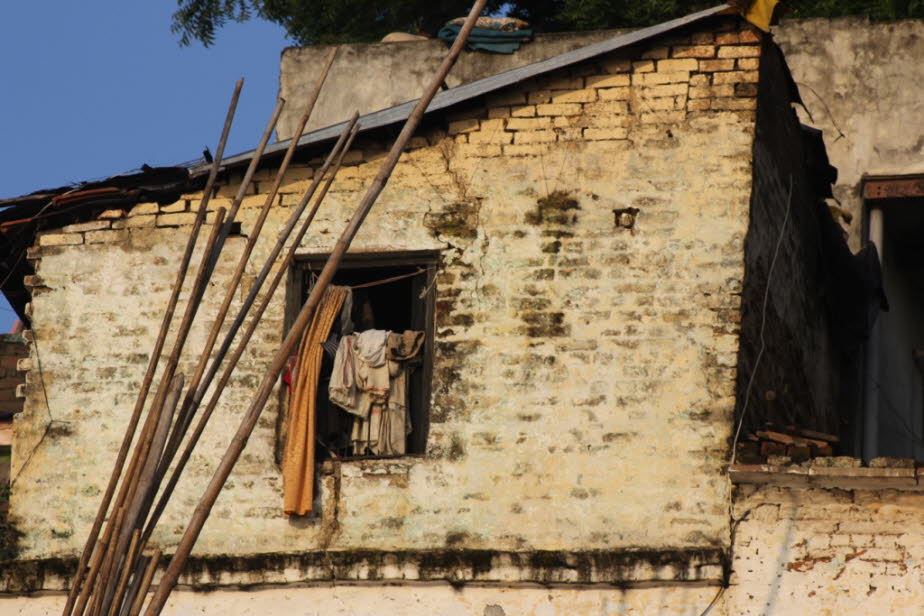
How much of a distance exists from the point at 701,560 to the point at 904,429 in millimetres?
7506

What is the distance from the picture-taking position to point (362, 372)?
41.8 ft

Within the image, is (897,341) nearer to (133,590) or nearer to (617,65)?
(617,65)

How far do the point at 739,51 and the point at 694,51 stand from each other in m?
0.31

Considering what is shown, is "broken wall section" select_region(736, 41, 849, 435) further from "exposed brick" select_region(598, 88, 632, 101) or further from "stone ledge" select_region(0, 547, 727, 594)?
"stone ledge" select_region(0, 547, 727, 594)

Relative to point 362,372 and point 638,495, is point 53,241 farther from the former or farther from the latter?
point 638,495

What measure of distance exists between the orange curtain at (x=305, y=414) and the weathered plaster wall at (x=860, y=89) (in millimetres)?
7069

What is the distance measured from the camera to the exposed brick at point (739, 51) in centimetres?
1292

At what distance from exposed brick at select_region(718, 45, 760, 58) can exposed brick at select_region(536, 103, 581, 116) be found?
3.51 ft

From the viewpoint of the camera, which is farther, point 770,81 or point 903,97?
point 903,97

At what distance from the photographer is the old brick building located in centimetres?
1199

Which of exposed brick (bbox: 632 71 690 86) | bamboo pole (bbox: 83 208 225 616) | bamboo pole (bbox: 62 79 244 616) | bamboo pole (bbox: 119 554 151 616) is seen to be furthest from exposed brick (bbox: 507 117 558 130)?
bamboo pole (bbox: 119 554 151 616)

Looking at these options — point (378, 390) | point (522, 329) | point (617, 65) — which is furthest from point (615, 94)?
point (378, 390)

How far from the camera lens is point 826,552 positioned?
11664 millimetres

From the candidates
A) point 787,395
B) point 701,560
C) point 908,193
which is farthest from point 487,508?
point 908,193
